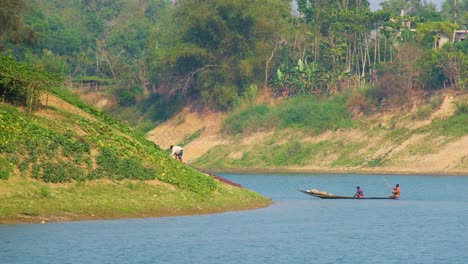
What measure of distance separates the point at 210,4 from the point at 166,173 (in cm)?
6318

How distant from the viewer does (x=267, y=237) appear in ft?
158

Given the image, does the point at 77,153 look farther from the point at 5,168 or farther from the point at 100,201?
the point at 5,168

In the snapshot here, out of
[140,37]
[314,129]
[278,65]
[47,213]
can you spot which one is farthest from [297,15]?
[47,213]

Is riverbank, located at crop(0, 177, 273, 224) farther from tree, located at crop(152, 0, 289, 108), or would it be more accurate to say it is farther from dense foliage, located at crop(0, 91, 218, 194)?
tree, located at crop(152, 0, 289, 108)

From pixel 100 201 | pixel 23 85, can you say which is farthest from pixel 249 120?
pixel 100 201

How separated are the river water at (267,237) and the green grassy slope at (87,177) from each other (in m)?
1.25

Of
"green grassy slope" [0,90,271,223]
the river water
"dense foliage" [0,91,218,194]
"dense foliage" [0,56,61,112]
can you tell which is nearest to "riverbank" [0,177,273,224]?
"green grassy slope" [0,90,271,223]

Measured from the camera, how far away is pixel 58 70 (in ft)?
397

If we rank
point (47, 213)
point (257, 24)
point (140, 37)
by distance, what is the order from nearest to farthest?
point (47, 213)
point (257, 24)
point (140, 37)

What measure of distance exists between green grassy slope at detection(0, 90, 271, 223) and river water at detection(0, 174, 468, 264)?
4.09 feet

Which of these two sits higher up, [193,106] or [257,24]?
[257,24]

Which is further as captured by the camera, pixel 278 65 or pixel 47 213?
pixel 278 65

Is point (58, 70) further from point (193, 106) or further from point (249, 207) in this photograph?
point (249, 207)

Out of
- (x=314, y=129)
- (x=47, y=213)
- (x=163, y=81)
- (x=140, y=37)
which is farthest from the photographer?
(x=140, y=37)
